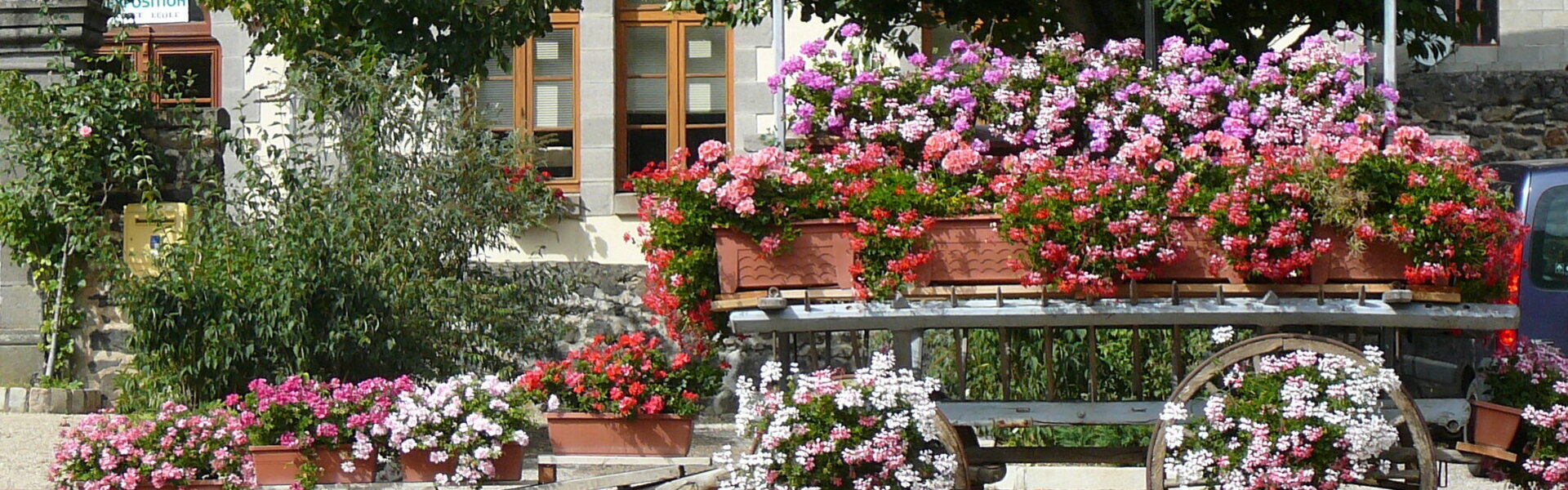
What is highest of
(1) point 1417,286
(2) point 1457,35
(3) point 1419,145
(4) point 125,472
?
(2) point 1457,35

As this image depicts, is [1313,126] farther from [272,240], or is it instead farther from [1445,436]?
[272,240]

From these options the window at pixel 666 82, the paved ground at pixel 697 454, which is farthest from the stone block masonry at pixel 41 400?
the window at pixel 666 82

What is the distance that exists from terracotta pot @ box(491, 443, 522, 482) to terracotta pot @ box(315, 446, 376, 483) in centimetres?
42

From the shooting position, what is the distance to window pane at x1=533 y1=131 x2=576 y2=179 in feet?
39.3

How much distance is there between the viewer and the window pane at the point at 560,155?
39.3 ft

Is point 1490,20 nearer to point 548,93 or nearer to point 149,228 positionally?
point 548,93

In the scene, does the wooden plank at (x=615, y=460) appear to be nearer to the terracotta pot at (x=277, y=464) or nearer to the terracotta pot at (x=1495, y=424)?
the terracotta pot at (x=277, y=464)

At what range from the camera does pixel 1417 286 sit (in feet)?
17.9

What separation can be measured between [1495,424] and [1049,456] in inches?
54.4

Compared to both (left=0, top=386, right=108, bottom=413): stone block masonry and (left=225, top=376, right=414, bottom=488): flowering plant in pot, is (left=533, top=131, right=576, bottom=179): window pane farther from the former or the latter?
(left=225, top=376, right=414, bottom=488): flowering plant in pot

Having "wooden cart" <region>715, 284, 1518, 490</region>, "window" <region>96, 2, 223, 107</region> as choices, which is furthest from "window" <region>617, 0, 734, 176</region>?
"wooden cart" <region>715, 284, 1518, 490</region>

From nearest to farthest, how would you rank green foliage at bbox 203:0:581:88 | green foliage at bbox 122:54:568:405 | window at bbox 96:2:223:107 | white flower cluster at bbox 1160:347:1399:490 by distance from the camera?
white flower cluster at bbox 1160:347:1399:490
green foliage at bbox 122:54:568:405
green foliage at bbox 203:0:581:88
window at bbox 96:2:223:107

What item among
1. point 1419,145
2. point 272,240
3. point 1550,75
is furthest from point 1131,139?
point 1550,75

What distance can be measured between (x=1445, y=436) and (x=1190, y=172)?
143 centimetres
